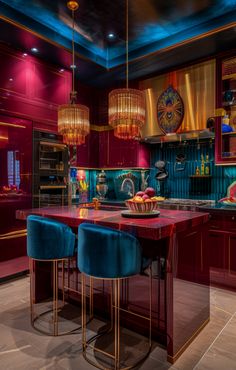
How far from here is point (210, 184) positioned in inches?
159

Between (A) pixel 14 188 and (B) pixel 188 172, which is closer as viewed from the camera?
(A) pixel 14 188

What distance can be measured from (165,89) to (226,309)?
10.2 feet

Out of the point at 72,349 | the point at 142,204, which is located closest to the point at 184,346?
the point at 72,349

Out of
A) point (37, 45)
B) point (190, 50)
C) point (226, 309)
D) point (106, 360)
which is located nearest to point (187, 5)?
point (190, 50)

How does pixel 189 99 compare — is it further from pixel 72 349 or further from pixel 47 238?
pixel 72 349

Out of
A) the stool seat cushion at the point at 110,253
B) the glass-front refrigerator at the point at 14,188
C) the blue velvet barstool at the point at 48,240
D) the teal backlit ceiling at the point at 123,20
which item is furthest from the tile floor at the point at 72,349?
the teal backlit ceiling at the point at 123,20

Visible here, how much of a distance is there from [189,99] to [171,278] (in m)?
2.86

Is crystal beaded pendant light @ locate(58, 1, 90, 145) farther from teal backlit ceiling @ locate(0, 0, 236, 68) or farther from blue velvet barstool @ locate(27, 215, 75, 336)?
blue velvet barstool @ locate(27, 215, 75, 336)

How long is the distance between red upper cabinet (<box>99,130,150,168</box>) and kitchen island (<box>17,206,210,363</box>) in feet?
7.89

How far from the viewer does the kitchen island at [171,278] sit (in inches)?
72.1

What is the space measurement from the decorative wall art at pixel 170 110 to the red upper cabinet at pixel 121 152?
58 cm

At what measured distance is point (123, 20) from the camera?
129 inches

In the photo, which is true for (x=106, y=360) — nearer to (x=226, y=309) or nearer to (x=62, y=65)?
(x=226, y=309)

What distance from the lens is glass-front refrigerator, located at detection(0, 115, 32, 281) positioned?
339 cm
